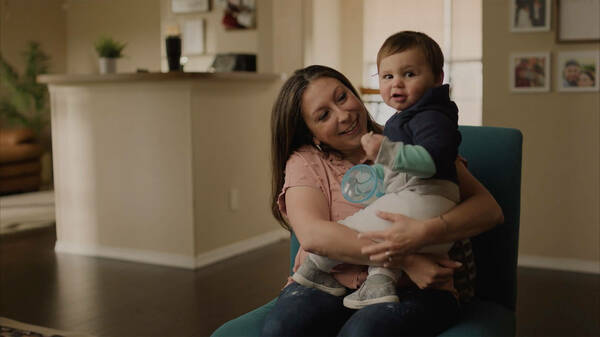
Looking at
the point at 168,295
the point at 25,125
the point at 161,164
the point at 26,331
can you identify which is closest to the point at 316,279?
the point at 26,331

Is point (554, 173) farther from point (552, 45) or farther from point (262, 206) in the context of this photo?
point (262, 206)

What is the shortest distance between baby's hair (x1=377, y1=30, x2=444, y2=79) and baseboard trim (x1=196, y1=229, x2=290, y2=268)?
9.16ft

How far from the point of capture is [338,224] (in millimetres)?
1421

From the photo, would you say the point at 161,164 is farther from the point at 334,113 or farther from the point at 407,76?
the point at 407,76

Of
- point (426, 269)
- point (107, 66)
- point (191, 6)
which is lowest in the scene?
point (426, 269)

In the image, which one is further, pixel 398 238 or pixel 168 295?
pixel 168 295

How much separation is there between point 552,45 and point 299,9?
184cm

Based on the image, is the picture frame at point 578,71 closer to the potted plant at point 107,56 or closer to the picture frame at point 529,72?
the picture frame at point 529,72

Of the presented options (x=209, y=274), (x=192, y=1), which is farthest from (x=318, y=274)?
(x=192, y=1)

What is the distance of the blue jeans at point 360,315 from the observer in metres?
1.30

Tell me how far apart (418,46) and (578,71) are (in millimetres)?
2678

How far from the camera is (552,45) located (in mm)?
3820

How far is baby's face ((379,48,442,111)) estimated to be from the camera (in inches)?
56.4

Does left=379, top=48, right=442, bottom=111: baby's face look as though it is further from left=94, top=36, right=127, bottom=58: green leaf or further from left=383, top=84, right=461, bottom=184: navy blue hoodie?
left=94, top=36, right=127, bottom=58: green leaf
